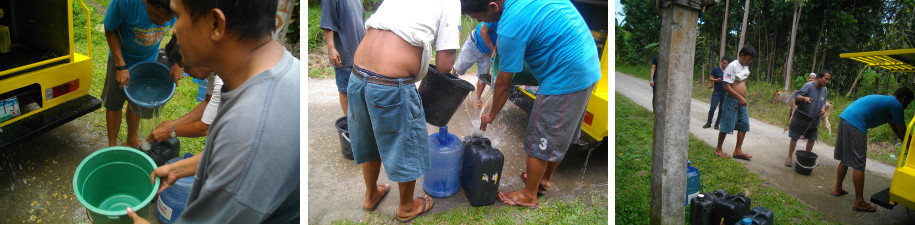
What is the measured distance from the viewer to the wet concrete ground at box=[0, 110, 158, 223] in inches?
123

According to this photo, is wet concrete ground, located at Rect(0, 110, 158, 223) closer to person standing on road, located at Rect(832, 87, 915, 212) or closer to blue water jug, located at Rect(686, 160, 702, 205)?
blue water jug, located at Rect(686, 160, 702, 205)

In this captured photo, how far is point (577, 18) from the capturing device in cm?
306

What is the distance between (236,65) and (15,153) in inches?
135

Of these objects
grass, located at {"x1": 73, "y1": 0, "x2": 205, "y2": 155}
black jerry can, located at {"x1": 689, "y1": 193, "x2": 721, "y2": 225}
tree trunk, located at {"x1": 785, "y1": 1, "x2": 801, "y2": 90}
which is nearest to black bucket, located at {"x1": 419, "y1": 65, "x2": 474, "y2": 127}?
black jerry can, located at {"x1": 689, "y1": 193, "x2": 721, "y2": 225}

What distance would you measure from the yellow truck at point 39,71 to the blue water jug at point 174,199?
1.20m

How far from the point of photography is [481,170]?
3.14 m

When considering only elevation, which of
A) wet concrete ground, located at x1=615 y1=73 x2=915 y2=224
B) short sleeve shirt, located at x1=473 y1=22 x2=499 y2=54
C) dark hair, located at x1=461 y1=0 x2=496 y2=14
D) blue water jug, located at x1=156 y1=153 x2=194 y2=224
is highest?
dark hair, located at x1=461 y1=0 x2=496 y2=14

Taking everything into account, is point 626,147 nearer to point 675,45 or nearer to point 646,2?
point 675,45

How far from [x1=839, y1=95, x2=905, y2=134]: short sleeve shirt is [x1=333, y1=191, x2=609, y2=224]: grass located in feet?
8.72

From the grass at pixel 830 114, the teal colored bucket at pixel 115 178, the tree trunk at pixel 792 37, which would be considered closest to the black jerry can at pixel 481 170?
the teal colored bucket at pixel 115 178

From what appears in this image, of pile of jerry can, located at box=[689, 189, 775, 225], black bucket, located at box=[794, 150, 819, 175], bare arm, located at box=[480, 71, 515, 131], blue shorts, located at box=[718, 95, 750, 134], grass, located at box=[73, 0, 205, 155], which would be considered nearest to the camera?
bare arm, located at box=[480, 71, 515, 131]

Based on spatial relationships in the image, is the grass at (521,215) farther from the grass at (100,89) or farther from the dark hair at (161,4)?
the grass at (100,89)

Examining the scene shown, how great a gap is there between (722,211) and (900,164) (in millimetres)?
1368

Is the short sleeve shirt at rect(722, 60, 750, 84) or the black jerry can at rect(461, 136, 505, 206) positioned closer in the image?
the black jerry can at rect(461, 136, 505, 206)
